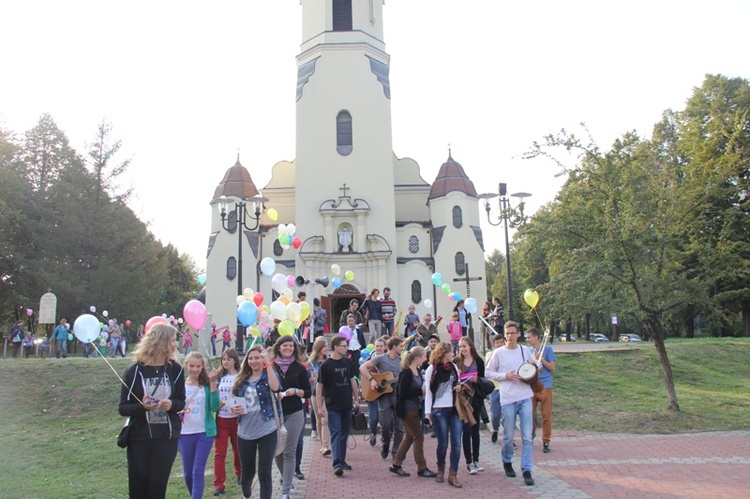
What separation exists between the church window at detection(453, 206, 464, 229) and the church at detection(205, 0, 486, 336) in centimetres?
6

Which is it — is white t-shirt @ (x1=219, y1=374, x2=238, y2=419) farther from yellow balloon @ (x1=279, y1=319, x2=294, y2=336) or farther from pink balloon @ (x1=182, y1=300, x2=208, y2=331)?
yellow balloon @ (x1=279, y1=319, x2=294, y2=336)

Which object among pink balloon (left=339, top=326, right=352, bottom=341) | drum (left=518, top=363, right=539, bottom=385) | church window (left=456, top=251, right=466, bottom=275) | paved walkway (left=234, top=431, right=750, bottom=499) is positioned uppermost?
church window (left=456, top=251, right=466, bottom=275)

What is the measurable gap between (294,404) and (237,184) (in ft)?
111

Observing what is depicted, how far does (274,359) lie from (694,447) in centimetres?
730

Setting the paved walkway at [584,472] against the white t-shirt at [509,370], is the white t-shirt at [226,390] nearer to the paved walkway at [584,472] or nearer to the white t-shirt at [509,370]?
the paved walkway at [584,472]

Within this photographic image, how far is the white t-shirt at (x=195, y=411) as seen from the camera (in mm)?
7090

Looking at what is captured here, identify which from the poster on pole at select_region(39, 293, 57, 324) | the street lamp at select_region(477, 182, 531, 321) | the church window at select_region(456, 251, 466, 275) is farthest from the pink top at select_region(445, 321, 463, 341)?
the church window at select_region(456, 251, 466, 275)

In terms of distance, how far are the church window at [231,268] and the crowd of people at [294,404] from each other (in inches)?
1067

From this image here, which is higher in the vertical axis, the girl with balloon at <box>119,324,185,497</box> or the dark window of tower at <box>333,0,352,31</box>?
the dark window of tower at <box>333,0,352,31</box>

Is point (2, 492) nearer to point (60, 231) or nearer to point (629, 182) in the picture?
point (629, 182)

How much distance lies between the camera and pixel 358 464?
31.3 ft

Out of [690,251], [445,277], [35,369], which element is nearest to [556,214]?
[690,251]

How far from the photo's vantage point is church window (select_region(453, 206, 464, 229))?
124 ft

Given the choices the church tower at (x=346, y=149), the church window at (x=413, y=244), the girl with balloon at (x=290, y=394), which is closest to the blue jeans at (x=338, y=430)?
the girl with balloon at (x=290, y=394)
